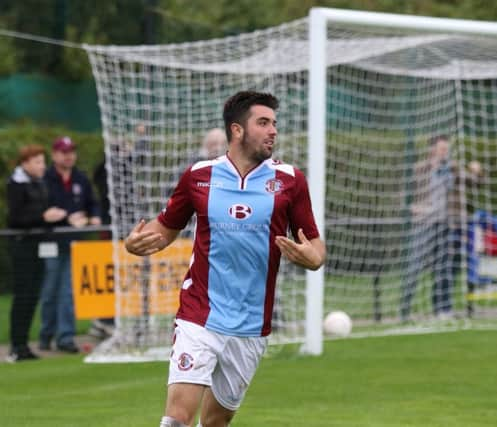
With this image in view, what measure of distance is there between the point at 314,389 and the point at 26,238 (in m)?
3.59

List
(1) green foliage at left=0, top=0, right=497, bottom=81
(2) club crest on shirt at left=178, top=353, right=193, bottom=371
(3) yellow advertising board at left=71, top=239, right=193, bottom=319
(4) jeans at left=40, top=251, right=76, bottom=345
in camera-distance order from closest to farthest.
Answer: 1. (2) club crest on shirt at left=178, top=353, right=193, bottom=371
2. (3) yellow advertising board at left=71, top=239, right=193, bottom=319
3. (4) jeans at left=40, top=251, right=76, bottom=345
4. (1) green foliage at left=0, top=0, right=497, bottom=81

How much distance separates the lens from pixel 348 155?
16672 mm

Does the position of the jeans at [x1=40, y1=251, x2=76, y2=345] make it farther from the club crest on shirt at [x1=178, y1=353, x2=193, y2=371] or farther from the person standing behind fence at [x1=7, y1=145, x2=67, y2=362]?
the club crest on shirt at [x1=178, y1=353, x2=193, y2=371]

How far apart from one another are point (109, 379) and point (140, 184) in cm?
245

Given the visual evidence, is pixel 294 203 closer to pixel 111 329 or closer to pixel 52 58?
pixel 111 329

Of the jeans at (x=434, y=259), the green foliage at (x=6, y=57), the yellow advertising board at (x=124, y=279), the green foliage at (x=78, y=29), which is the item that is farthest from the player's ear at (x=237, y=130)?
the green foliage at (x=6, y=57)

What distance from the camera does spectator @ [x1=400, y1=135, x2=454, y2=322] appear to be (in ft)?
49.0

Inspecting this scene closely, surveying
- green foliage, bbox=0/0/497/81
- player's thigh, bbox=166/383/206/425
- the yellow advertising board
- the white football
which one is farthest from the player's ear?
green foliage, bbox=0/0/497/81

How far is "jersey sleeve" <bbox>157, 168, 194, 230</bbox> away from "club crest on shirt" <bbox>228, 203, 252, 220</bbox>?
29 cm

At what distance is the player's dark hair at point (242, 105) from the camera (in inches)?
264

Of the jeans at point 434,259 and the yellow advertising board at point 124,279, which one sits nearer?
the yellow advertising board at point 124,279

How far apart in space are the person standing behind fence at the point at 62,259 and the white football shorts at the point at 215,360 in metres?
6.14

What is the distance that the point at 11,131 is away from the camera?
1772 centimetres

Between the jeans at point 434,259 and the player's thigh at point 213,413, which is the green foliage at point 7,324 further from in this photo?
the player's thigh at point 213,413
